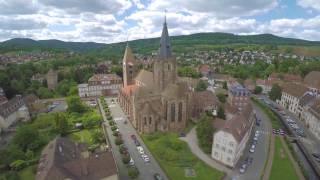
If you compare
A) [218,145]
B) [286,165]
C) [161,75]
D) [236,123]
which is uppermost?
[161,75]

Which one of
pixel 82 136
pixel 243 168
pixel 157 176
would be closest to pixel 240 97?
pixel 243 168

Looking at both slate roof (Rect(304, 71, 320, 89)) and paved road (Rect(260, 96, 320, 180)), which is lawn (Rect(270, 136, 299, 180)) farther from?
slate roof (Rect(304, 71, 320, 89))

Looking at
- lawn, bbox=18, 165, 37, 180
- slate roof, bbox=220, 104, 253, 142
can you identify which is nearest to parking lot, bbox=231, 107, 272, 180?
slate roof, bbox=220, 104, 253, 142

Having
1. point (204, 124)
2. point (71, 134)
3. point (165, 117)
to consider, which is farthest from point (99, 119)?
point (204, 124)

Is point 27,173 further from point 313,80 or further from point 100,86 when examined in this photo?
point 313,80

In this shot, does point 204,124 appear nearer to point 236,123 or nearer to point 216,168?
point 236,123

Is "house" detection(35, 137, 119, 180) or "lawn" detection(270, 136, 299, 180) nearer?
"house" detection(35, 137, 119, 180)
